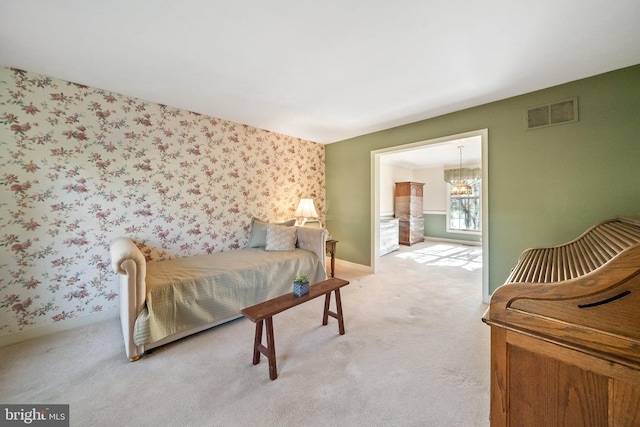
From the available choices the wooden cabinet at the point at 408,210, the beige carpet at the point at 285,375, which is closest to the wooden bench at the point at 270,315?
the beige carpet at the point at 285,375

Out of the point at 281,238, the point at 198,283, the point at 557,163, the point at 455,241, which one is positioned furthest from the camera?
the point at 455,241

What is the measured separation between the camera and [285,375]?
166 cm

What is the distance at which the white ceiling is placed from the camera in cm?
146

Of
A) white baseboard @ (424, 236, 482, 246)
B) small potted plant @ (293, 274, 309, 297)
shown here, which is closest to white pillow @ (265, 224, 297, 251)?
small potted plant @ (293, 274, 309, 297)

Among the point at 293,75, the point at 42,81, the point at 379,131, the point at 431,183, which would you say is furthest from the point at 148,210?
the point at 431,183

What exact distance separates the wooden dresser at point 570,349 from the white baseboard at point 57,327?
3254 mm

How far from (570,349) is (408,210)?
597 cm

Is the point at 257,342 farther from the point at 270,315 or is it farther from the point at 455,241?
the point at 455,241

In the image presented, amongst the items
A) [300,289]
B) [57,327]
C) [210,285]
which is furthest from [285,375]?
[57,327]

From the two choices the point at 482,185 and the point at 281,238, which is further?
the point at 281,238

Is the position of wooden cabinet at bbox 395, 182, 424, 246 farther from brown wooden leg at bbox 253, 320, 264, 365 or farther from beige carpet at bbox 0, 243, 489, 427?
brown wooden leg at bbox 253, 320, 264, 365

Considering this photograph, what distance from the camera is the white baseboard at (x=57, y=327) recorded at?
205 cm

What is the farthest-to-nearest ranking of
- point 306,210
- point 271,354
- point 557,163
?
point 306,210
point 557,163
point 271,354

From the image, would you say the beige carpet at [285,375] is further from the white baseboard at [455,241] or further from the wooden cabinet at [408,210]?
the white baseboard at [455,241]
